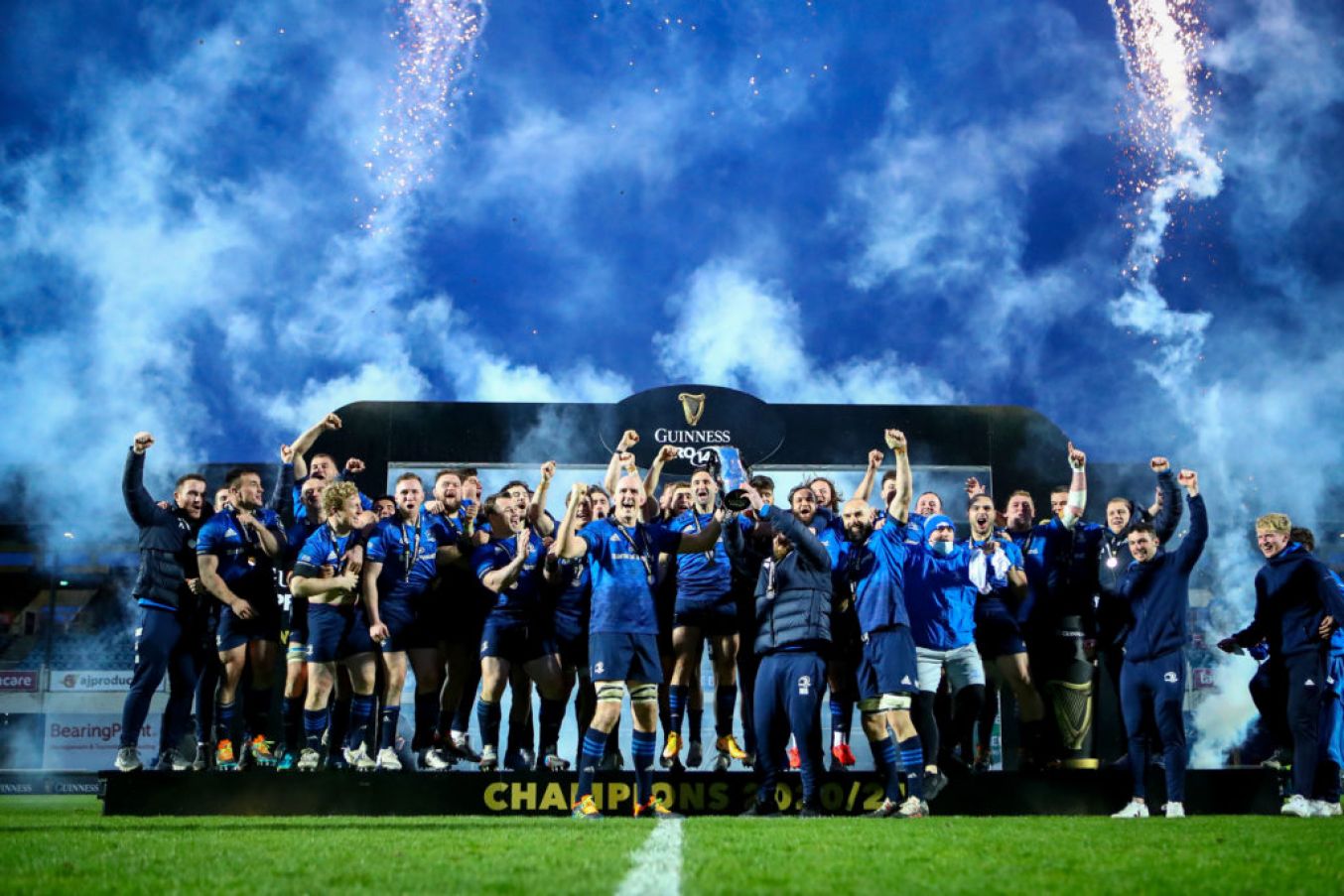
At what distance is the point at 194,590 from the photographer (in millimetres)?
9328

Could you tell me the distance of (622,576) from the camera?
828 cm

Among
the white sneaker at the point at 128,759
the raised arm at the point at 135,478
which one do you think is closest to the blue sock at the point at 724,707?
the white sneaker at the point at 128,759

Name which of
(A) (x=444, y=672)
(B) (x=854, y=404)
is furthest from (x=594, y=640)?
(B) (x=854, y=404)

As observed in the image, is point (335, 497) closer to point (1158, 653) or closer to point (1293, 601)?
point (1158, 653)

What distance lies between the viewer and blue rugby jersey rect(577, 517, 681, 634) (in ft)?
26.9

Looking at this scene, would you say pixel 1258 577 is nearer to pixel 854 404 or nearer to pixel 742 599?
pixel 742 599

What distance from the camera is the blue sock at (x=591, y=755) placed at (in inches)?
317

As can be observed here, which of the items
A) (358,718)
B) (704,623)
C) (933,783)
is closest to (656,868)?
(933,783)

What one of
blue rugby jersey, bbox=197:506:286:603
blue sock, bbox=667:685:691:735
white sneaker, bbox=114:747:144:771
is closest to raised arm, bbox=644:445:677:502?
blue sock, bbox=667:685:691:735

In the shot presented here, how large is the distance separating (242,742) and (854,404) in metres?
7.59

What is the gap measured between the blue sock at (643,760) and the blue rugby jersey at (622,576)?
0.66m

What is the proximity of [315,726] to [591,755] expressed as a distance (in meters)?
2.36

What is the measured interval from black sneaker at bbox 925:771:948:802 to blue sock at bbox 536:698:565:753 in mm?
2939

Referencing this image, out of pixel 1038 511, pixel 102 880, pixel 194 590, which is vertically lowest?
pixel 102 880
